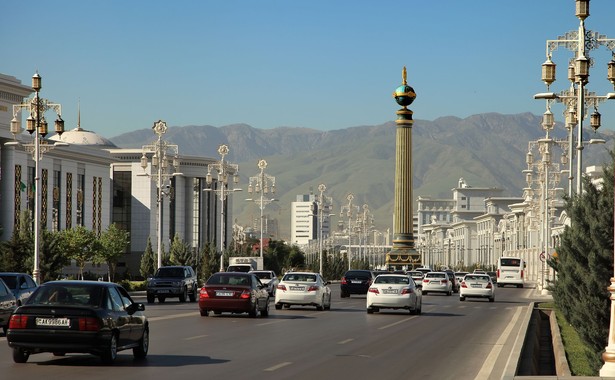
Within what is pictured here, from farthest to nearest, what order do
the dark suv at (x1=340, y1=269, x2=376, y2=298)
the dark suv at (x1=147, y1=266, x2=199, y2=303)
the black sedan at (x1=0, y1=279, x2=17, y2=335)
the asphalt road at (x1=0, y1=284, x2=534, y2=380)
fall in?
the dark suv at (x1=340, y1=269, x2=376, y2=298) < the dark suv at (x1=147, y1=266, x2=199, y2=303) < the black sedan at (x1=0, y1=279, x2=17, y2=335) < the asphalt road at (x1=0, y1=284, x2=534, y2=380)

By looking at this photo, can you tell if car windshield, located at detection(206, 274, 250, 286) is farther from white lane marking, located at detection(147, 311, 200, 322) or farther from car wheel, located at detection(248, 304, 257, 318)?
white lane marking, located at detection(147, 311, 200, 322)

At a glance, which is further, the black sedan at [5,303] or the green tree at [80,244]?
the green tree at [80,244]

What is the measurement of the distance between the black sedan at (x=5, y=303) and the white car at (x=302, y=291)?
16.9 metres

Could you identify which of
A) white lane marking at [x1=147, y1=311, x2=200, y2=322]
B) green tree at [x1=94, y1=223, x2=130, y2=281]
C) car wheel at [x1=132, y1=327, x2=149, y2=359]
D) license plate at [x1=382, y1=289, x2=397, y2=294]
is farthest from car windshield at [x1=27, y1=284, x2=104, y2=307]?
green tree at [x1=94, y1=223, x2=130, y2=281]

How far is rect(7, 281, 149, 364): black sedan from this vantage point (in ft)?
63.8

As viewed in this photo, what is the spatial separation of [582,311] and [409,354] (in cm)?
375

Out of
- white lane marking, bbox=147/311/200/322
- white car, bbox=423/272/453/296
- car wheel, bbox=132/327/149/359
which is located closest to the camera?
car wheel, bbox=132/327/149/359

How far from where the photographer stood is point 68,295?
20.3 metres

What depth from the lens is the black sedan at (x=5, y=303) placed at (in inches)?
1102

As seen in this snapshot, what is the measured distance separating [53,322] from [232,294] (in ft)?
61.0

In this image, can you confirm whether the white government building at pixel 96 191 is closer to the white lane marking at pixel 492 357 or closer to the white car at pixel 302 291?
the white car at pixel 302 291

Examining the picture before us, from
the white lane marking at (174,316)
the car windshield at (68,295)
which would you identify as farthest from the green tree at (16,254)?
the car windshield at (68,295)

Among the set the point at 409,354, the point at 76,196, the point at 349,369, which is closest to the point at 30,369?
the point at 349,369

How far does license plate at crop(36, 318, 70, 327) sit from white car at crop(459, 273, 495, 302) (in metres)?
44.7
